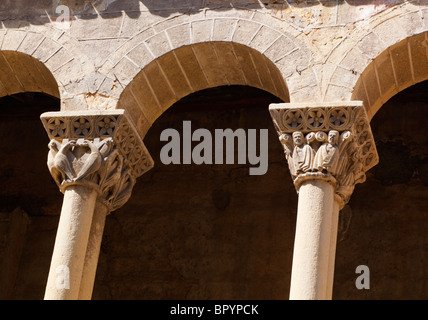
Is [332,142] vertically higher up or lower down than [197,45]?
lower down

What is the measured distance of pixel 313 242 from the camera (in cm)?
841

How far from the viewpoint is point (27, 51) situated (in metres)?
10.0

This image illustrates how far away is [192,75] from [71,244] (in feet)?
7.32

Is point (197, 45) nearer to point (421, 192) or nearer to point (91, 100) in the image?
point (91, 100)

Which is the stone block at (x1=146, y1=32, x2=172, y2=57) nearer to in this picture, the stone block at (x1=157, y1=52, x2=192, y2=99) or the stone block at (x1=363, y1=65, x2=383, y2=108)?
the stone block at (x1=157, y1=52, x2=192, y2=99)

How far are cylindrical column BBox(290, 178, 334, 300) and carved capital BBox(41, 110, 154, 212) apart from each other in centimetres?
184

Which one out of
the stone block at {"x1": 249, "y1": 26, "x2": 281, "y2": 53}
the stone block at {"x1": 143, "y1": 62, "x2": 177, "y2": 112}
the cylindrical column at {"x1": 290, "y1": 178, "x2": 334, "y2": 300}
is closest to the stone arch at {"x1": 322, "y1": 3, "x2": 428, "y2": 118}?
→ the stone block at {"x1": 249, "y1": 26, "x2": 281, "y2": 53}

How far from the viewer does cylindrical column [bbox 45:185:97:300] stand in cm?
874

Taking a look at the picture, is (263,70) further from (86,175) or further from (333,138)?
(86,175)

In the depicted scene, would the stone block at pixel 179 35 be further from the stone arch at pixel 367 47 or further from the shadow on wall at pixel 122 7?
the stone arch at pixel 367 47

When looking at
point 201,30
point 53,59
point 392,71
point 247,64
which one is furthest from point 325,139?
point 53,59

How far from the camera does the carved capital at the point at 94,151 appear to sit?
9227 millimetres
